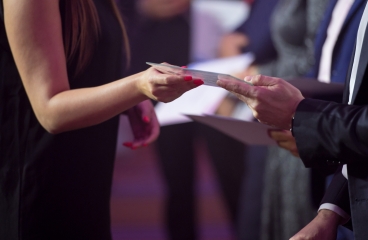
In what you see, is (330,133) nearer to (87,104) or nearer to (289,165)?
(87,104)

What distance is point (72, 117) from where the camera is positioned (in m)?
0.83

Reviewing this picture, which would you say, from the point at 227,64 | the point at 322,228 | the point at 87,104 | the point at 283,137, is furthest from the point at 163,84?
the point at 227,64

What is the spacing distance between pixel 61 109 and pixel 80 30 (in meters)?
0.16

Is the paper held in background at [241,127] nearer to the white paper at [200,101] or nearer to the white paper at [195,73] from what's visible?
the white paper at [195,73]

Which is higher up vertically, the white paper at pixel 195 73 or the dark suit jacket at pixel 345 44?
the white paper at pixel 195 73

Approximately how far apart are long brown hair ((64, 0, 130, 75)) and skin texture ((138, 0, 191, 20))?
158 cm

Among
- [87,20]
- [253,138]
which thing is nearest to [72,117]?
[87,20]

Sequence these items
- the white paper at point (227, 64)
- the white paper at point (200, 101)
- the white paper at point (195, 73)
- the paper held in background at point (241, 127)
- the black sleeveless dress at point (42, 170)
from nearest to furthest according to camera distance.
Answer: the white paper at point (195, 73) < the black sleeveless dress at point (42, 170) < the paper held in background at point (241, 127) < the white paper at point (200, 101) < the white paper at point (227, 64)

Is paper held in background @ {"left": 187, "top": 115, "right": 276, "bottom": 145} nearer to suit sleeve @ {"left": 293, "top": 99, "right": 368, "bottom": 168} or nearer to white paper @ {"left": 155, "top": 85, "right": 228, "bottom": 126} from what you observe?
suit sleeve @ {"left": 293, "top": 99, "right": 368, "bottom": 168}

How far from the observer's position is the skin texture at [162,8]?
8.13 ft

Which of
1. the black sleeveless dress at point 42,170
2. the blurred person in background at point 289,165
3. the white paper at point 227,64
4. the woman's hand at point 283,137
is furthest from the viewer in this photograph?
the white paper at point 227,64

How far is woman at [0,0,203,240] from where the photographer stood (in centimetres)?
81

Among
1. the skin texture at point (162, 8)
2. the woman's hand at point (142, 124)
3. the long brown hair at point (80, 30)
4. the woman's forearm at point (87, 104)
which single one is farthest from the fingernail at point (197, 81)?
the skin texture at point (162, 8)

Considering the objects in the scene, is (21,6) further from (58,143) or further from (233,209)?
(233,209)
